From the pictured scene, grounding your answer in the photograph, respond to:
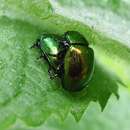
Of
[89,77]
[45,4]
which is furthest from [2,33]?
[89,77]

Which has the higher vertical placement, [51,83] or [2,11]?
[2,11]

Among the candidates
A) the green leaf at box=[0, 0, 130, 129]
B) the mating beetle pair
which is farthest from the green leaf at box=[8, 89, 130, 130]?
the mating beetle pair

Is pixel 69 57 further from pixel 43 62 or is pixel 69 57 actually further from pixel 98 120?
pixel 98 120

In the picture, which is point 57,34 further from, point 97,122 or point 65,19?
point 97,122

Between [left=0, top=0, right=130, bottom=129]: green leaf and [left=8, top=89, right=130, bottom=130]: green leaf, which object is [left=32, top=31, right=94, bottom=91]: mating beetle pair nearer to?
[left=0, top=0, right=130, bottom=129]: green leaf

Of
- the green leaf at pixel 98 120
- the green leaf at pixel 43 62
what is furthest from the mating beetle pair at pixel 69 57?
the green leaf at pixel 98 120

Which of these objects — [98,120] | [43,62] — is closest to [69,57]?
[43,62]
